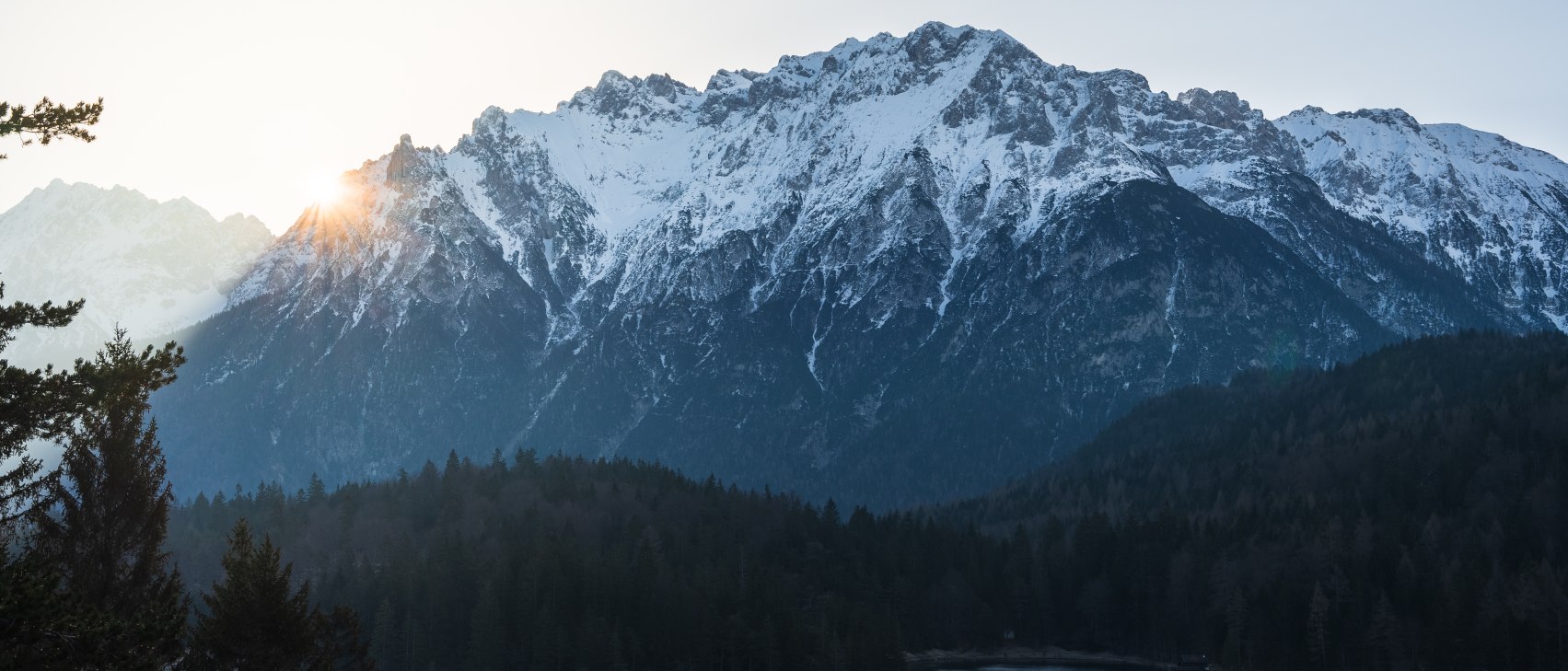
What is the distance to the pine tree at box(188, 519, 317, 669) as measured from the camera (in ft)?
146

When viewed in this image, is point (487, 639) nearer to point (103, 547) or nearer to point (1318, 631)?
point (1318, 631)

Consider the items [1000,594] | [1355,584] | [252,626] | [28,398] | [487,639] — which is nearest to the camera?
[28,398]

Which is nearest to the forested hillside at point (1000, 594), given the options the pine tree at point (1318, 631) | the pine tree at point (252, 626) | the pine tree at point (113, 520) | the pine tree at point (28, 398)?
the pine tree at point (1318, 631)

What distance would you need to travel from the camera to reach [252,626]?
44.8 meters

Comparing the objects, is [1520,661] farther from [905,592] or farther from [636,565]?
[636,565]

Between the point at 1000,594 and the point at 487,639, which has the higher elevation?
the point at 1000,594

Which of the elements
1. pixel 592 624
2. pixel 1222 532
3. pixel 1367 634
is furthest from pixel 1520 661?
pixel 592 624

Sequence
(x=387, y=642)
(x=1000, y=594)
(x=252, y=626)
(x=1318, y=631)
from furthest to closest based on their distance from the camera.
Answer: (x=1000, y=594) < (x=1318, y=631) < (x=387, y=642) < (x=252, y=626)

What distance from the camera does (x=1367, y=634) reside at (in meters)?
147

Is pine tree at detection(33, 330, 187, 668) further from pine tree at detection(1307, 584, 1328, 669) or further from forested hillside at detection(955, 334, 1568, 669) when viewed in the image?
pine tree at detection(1307, 584, 1328, 669)

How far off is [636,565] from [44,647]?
463 ft

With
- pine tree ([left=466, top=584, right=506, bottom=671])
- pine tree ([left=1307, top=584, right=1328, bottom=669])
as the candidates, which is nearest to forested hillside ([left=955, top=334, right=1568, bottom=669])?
pine tree ([left=1307, top=584, right=1328, bottom=669])

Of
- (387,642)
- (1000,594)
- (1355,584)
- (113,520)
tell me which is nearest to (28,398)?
(113,520)

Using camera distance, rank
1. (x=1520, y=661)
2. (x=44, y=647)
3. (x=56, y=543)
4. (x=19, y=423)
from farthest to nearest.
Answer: (x=1520, y=661)
(x=56, y=543)
(x=19, y=423)
(x=44, y=647)
